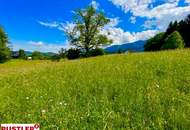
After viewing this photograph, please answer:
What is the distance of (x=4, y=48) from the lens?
84.0 m

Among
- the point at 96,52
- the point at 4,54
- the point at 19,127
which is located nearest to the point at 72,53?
the point at 96,52

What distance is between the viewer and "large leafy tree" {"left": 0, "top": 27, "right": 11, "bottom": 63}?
268 feet

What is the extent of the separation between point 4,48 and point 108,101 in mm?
79697

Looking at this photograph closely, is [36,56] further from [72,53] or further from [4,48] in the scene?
[72,53]

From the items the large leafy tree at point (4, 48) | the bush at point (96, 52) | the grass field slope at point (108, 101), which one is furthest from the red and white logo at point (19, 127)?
the large leafy tree at point (4, 48)

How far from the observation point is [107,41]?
260 feet

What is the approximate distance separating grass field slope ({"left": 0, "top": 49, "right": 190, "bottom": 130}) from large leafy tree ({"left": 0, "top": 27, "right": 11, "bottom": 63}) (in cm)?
7357

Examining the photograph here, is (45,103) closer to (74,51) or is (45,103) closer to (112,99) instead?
(112,99)

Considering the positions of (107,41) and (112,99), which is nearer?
(112,99)

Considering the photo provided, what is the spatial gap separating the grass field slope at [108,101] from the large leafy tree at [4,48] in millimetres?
73568

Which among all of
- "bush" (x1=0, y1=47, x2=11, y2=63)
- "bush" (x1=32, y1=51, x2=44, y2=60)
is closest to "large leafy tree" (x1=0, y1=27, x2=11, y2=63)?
"bush" (x1=0, y1=47, x2=11, y2=63)

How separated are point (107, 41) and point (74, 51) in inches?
353

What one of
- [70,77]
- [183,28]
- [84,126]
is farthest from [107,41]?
[84,126]

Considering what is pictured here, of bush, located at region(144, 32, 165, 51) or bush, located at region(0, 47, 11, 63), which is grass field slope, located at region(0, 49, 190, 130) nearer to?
bush, located at region(0, 47, 11, 63)
